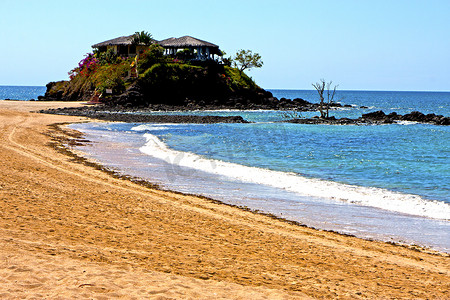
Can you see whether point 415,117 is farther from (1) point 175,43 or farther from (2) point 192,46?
(1) point 175,43

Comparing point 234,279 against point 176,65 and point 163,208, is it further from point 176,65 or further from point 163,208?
point 176,65

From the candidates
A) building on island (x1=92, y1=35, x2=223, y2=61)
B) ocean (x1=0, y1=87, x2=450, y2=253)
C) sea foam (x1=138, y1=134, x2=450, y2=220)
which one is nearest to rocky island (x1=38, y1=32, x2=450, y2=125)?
building on island (x1=92, y1=35, x2=223, y2=61)

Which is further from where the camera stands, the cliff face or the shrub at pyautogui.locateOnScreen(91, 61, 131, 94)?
the cliff face

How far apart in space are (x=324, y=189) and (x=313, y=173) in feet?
12.1

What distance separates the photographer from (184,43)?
74500 mm

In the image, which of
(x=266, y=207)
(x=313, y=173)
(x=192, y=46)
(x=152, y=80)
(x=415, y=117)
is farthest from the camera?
(x=192, y=46)

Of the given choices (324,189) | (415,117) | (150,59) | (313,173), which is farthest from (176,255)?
(150,59)

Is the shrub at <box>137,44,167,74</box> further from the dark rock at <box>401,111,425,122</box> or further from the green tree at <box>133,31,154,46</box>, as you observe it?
the dark rock at <box>401,111,425,122</box>

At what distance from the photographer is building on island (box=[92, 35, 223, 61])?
74.6m

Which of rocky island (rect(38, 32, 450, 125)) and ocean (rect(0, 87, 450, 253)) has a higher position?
rocky island (rect(38, 32, 450, 125))

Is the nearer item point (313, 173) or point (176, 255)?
point (176, 255)

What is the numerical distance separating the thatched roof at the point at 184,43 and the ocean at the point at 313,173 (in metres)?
39.7

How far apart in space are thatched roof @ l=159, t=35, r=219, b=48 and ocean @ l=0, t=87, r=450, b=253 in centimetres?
3975

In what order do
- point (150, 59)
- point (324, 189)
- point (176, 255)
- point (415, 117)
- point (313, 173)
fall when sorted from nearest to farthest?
1. point (176, 255)
2. point (324, 189)
3. point (313, 173)
4. point (415, 117)
5. point (150, 59)
